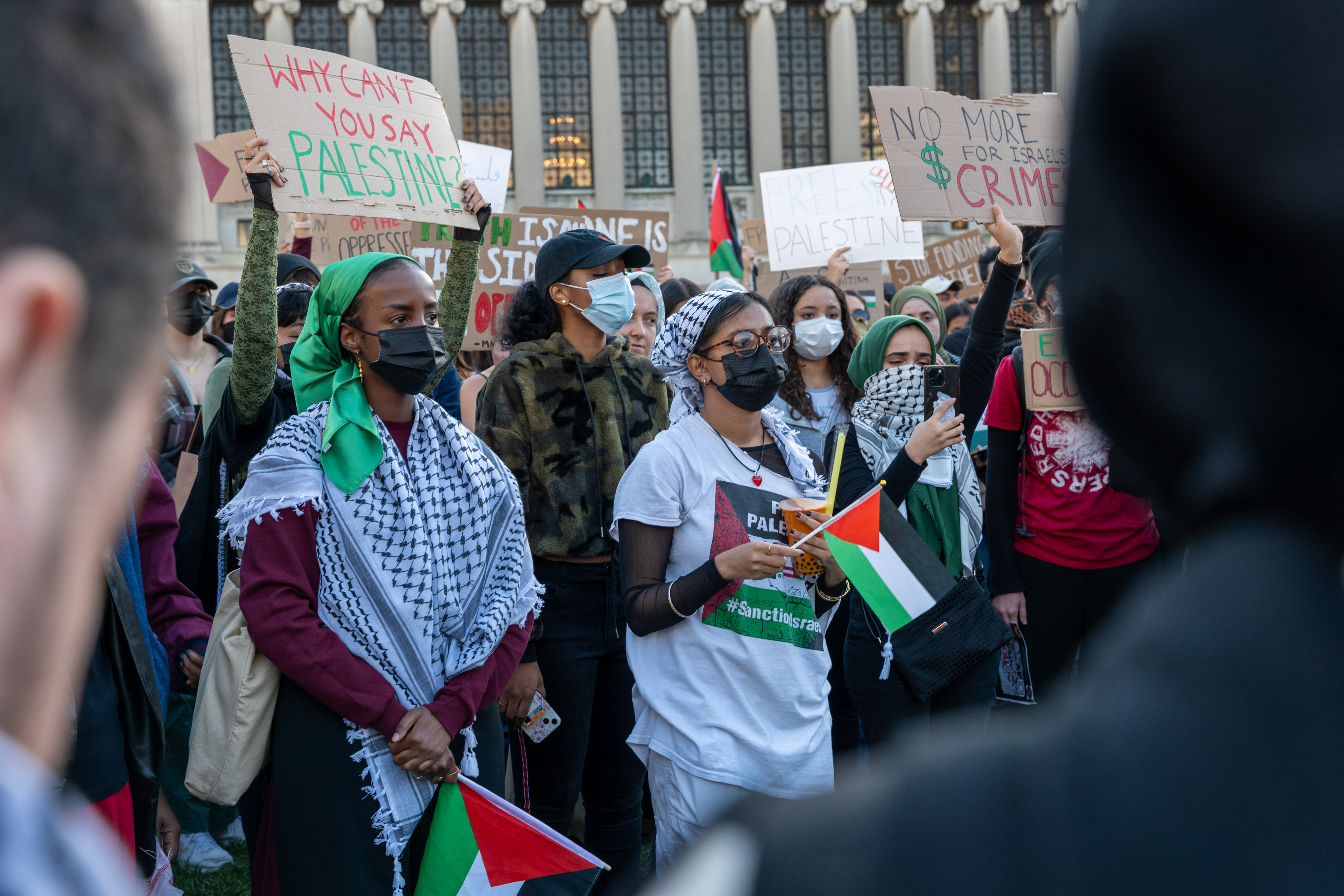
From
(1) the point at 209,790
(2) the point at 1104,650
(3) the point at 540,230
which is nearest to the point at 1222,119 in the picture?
(2) the point at 1104,650

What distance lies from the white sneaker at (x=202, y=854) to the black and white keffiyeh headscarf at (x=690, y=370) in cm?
290

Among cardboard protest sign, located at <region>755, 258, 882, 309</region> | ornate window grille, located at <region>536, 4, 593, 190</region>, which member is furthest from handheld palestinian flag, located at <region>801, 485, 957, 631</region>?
ornate window grille, located at <region>536, 4, 593, 190</region>

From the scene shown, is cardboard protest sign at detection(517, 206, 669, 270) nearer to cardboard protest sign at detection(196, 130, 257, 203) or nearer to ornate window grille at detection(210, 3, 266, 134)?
cardboard protest sign at detection(196, 130, 257, 203)

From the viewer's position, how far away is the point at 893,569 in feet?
6.42

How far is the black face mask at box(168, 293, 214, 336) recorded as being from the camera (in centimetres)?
570

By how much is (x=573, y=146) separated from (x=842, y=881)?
31.3 m

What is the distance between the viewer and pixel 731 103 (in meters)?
31.3

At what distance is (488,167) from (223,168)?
5.99 ft

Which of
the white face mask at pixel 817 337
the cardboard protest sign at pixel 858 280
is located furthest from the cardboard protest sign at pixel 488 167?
the white face mask at pixel 817 337

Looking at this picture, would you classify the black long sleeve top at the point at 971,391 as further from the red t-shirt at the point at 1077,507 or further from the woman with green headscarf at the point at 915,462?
the red t-shirt at the point at 1077,507

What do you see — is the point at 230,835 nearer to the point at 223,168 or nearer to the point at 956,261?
the point at 223,168

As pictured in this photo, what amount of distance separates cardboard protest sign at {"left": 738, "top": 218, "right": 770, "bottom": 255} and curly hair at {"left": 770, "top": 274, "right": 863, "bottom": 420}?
542 centimetres

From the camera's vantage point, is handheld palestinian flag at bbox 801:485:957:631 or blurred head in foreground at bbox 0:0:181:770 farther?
handheld palestinian flag at bbox 801:485:957:631

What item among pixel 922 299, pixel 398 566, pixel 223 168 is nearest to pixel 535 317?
pixel 398 566
